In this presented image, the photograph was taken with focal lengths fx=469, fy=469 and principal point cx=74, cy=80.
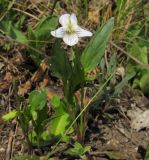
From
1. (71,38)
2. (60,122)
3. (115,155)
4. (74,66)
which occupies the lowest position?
(115,155)

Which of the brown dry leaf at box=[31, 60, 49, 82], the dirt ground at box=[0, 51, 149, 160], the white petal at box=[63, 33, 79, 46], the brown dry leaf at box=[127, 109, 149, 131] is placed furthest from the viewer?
the brown dry leaf at box=[31, 60, 49, 82]

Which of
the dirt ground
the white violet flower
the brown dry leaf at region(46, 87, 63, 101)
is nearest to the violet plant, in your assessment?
the white violet flower

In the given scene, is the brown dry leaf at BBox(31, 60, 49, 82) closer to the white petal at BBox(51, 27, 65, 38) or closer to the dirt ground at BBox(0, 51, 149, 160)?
the dirt ground at BBox(0, 51, 149, 160)

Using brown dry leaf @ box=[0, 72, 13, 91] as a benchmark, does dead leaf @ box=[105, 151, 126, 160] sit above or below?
below

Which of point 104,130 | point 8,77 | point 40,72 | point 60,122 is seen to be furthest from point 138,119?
point 8,77

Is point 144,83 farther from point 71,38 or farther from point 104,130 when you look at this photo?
point 71,38

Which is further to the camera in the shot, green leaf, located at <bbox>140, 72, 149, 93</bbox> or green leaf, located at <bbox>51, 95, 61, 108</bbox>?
green leaf, located at <bbox>140, 72, 149, 93</bbox>

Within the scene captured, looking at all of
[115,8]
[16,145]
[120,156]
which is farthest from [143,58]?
[16,145]
